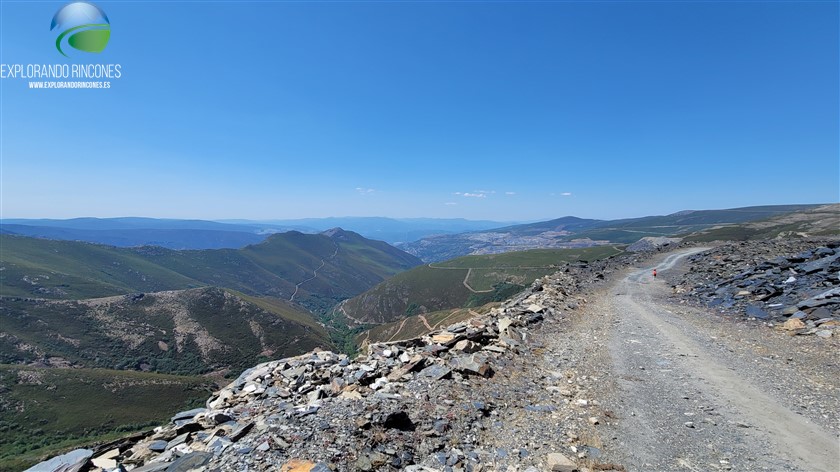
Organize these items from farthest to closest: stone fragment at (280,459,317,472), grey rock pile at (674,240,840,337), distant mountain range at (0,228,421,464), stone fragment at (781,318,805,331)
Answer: distant mountain range at (0,228,421,464)
grey rock pile at (674,240,840,337)
stone fragment at (781,318,805,331)
stone fragment at (280,459,317,472)

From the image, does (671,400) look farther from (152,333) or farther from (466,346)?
(152,333)

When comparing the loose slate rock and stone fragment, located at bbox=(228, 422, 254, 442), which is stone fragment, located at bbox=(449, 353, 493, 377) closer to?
stone fragment, located at bbox=(228, 422, 254, 442)

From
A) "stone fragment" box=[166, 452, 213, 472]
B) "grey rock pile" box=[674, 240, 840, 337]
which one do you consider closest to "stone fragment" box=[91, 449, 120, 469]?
"stone fragment" box=[166, 452, 213, 472]

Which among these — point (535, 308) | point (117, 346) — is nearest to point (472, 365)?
point (535, 308)

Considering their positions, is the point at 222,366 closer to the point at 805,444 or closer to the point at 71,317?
the point at 71,317

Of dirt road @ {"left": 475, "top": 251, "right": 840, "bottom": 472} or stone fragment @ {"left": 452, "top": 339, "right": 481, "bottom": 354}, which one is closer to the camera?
dirt road @ {"left": 475, "top": 251, "right": 840, "bottom": 472}

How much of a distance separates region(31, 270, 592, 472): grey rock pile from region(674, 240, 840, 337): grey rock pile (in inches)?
527

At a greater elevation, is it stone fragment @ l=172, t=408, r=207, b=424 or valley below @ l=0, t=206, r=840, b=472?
valley below @ l=0, t=206, r=840, b=472

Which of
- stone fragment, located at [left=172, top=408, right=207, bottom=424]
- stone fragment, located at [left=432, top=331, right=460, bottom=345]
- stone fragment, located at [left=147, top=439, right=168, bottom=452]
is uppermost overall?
stone fragment, located at [left=432, top=331, right=460, bottom=345]

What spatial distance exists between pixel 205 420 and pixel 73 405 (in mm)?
109146

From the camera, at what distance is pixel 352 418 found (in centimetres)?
844

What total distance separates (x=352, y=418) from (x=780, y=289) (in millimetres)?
25787

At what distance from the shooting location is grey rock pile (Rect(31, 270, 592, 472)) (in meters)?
7.08

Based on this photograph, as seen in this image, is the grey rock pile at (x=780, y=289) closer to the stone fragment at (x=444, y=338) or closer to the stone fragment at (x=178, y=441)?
the stone fragment at (x=444, y=338)
